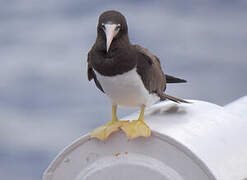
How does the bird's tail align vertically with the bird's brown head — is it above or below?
below

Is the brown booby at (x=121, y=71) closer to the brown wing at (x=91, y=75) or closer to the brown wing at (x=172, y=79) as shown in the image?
the brown wing at (x=91, y=75)

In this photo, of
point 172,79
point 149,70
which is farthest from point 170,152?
point 172,79

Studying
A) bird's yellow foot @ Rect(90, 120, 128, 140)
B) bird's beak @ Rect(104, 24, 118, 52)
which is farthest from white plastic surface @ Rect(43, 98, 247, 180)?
bird's beak @ Rect(104, 24, 118, 52)

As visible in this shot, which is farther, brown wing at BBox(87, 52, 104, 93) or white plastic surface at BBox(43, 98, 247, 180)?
brown wing at BBox(87, 52, 104, 93)

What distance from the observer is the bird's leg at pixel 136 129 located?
3.57 feet

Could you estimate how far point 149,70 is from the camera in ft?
3.84

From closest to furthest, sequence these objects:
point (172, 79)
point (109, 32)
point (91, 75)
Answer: point (109, 32)
point (91, 75)
point (172, 79)

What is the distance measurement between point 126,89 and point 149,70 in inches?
2.6

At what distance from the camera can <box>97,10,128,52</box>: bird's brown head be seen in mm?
1076

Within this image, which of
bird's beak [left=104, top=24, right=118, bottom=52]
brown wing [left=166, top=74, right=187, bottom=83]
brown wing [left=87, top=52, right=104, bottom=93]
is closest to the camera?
→ bird's beak [left=104, top=24, right=118, bottom=52]

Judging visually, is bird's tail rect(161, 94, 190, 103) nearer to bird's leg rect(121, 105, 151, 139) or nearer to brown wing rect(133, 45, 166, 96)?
brown wing rect(133, 45, 166, 96)

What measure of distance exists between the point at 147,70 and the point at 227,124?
22 cm

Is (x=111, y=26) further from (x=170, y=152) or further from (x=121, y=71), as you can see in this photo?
(x=170, y=152)

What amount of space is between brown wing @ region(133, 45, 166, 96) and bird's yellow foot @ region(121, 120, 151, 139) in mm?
93
